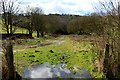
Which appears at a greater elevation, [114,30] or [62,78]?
[114,30]

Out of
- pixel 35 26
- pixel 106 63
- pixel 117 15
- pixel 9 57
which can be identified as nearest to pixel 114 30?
pixel 117 15

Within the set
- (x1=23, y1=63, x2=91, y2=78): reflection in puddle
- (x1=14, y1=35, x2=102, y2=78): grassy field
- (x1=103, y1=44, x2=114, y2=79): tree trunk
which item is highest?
(x1=103, y1=44, x2=114, y2=79): tree trunk

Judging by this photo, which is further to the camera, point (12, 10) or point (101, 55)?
point (12, 10)

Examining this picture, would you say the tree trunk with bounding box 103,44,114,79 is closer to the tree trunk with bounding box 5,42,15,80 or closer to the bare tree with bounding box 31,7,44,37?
the tree trunk with bounding box 5,42,15,80

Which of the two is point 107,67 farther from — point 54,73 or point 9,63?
point 9,63

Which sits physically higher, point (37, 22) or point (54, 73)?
point (37, 22)

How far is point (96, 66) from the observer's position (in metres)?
16.2

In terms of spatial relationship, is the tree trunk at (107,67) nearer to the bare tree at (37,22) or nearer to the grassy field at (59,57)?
the grassy field at (59,57)

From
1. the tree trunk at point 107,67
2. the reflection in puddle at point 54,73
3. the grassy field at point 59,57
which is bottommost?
the grassy field at point 59,57

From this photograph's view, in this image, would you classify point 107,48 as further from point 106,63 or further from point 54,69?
point 54,69

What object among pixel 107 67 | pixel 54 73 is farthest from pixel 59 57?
pixel 107 67

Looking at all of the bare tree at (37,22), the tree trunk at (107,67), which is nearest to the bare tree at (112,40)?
the tree trunk at (107,67)

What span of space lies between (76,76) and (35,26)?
4801cm

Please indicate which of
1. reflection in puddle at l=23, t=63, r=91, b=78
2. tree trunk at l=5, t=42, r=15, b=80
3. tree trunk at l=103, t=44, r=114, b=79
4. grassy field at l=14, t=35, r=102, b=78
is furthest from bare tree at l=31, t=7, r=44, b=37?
tree trunk at l=5, t=42, r=15, b=80
